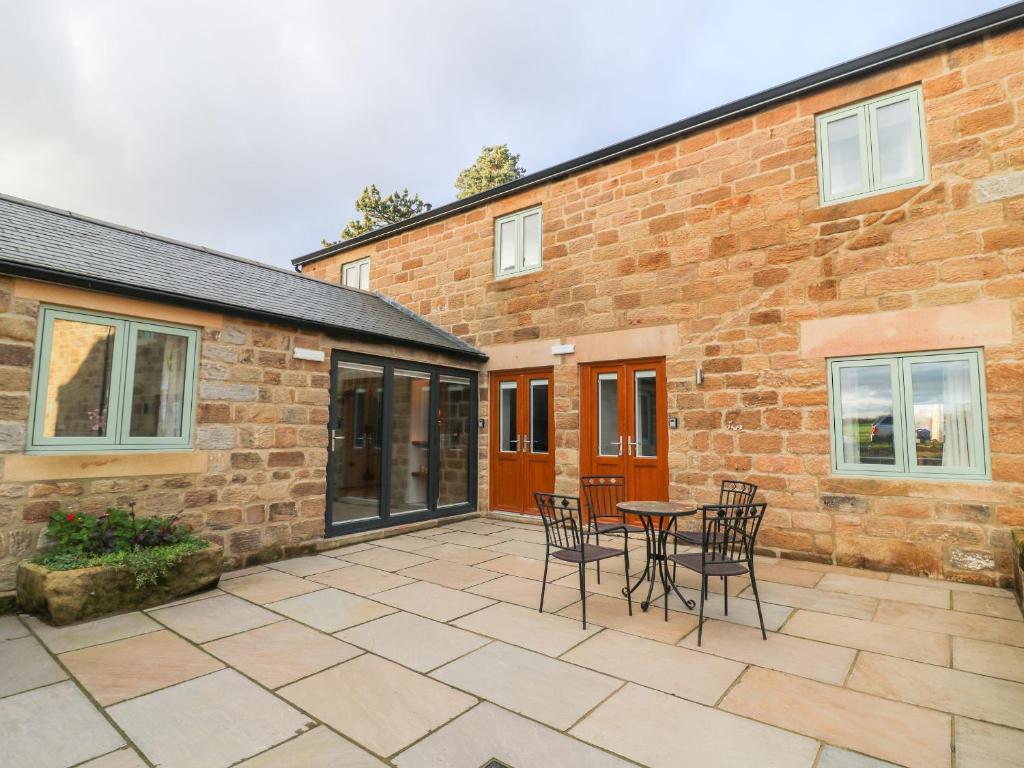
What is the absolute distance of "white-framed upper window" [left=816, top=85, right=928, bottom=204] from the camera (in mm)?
4633

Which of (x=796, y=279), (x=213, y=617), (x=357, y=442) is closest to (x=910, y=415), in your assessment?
(x=796, y=279)

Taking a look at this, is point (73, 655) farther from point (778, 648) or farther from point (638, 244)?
point (638, 244)

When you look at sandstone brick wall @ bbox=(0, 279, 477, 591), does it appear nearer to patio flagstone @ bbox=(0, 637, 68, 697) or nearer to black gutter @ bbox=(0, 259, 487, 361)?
black gutter @ bbox=(0, 259, 487, 361)

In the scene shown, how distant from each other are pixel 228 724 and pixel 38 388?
3007 mm

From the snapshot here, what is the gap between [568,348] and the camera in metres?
6.60

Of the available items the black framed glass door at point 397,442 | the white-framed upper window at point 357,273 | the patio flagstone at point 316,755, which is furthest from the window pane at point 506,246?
the patio flagstone at point 316,755

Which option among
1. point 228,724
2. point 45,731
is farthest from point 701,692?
point 45,731

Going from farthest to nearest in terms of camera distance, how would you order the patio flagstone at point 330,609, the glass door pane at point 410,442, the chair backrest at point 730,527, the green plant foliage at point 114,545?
1. the glass door pane at point 410,442
2. the green plant foliage at point 114,545
3. the patio flagstone at point 330,609
4. the chair backrest at point 730,527

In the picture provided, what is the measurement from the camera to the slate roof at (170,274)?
12.4 feet

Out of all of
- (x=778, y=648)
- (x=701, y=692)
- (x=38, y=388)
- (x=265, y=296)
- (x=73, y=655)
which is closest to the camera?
(x=701, y=692)

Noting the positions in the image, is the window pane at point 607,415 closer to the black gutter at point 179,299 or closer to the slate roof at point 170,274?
the slate roof at point 170,274

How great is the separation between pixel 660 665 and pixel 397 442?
168 inches

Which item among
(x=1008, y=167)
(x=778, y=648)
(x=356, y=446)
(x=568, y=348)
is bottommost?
(x=778, y=648)

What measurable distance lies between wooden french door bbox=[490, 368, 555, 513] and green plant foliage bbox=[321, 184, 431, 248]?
1725 centimetres
